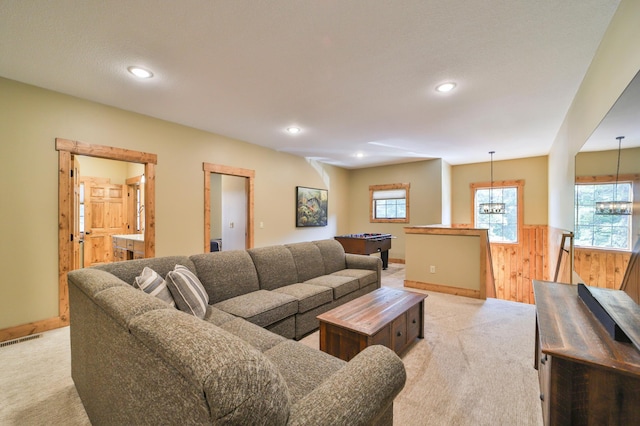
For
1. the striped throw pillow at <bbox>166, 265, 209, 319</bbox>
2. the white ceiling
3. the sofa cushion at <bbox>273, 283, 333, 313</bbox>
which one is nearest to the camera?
the white ceiling

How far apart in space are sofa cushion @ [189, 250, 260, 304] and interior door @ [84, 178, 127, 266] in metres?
4.90

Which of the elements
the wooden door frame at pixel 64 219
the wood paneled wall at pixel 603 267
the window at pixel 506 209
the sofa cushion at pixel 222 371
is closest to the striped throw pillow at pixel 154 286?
the sofa cushion at pixel 222 371

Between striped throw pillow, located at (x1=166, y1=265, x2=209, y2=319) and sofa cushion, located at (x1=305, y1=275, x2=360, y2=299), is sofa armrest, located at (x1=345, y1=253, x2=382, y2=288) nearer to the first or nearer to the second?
sofa cushion, located at (x1=305, y1=275, x2=360, y2=299)

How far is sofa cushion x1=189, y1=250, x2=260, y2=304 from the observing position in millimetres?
2533

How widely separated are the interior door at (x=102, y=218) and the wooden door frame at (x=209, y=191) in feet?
10.9

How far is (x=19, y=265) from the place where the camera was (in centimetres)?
278

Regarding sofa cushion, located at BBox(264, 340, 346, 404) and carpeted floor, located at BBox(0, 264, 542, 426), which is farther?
carpeted floor, located at BBox(0, 264, 542, 426)

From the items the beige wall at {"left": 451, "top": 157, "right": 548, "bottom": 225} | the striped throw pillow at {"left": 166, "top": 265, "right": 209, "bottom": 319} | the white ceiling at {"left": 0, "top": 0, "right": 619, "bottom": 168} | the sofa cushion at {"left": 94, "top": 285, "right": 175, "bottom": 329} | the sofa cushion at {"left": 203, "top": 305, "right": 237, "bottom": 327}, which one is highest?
the white ceiling at {"left": 0, "top": 0, "right": 619, "bottom": 168}

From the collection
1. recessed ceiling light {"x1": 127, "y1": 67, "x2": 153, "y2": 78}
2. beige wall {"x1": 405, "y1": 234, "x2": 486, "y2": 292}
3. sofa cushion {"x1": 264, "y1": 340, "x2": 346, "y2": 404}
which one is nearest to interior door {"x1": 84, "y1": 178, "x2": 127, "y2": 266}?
recessed ceiling light {"x1": 127, "y1": 67, "x2": 153, "y2": 78}

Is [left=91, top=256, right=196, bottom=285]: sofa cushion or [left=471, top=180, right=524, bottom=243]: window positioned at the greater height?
[left=471, top=180, right=524, bottom=243]: window

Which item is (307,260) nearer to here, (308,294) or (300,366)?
(308,294)

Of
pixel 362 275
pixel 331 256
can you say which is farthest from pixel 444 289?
pixel 331 256

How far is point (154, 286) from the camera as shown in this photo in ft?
6.10

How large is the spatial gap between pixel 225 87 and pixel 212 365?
2944 mm
